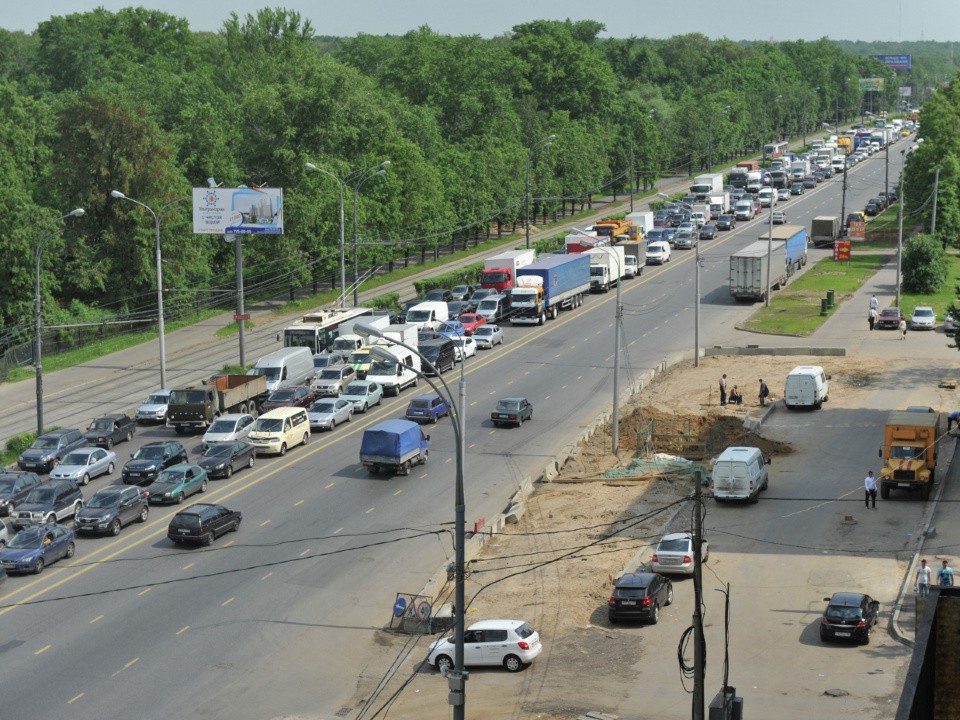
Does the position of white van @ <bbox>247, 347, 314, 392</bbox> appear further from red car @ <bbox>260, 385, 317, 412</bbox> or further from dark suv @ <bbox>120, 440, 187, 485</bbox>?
dark suv @ <bbox>120, 440, 187, 485</bbox>

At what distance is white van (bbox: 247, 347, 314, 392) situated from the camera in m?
64.1

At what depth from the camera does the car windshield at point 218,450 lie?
170ft

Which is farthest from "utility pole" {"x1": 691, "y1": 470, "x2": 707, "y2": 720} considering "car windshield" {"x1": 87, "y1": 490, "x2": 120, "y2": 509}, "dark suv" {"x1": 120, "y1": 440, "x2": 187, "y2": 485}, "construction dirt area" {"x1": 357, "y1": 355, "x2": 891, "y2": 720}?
"dark suv" {"x1": 120, "y1": 440, "x2": 187, "y2": 485}

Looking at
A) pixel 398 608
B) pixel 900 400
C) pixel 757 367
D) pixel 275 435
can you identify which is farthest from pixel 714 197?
pixel 398 608

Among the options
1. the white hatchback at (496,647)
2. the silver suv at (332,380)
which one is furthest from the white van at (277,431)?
the white hatchback at (496,647)

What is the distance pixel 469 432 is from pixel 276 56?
316 ft

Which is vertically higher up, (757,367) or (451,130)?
(451,130)

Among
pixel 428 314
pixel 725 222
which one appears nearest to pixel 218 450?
pixel 428 314

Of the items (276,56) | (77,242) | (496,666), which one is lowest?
(496,666)

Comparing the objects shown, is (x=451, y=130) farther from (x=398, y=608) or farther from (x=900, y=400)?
(x=398, y=608)

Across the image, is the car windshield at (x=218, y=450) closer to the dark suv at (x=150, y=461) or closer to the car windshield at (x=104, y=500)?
the dark suv at (x=150, y=461)

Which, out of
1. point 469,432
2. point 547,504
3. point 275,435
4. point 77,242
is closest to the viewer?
point 547,504

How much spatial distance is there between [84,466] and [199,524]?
396 inches

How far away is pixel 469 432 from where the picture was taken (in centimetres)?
5838
